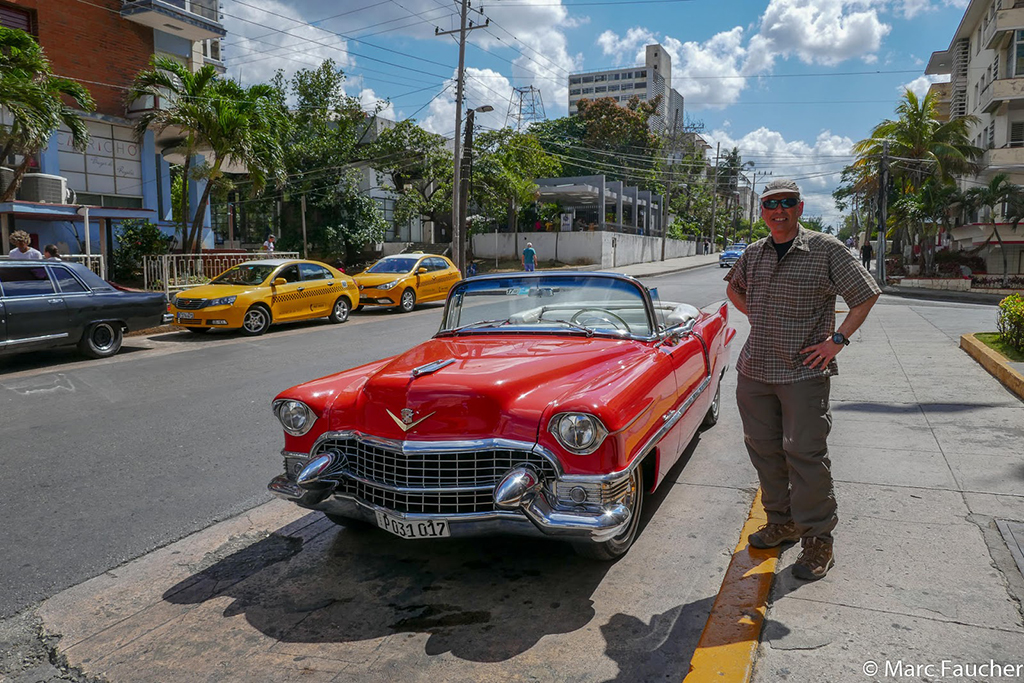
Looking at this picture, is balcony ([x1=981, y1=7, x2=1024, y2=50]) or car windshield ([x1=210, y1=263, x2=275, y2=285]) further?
balcony ([x1=981, y1=7, x2=1024, y2=50])

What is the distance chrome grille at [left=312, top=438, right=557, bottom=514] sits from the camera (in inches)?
136

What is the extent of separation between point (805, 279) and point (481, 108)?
83.6 ft

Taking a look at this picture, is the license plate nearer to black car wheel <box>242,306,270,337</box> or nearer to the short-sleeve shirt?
the short-sleeve shirt

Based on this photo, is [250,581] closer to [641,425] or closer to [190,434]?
[641,425]

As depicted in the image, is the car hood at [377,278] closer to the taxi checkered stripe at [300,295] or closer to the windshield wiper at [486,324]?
the taxi checkered stripe at [300,295]

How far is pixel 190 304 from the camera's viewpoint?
1373cm

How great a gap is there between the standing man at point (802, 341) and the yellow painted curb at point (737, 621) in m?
0.21

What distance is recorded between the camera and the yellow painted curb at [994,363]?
Result: 7.66 metres

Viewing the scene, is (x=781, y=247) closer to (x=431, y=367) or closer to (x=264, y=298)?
(x=431, y=367)

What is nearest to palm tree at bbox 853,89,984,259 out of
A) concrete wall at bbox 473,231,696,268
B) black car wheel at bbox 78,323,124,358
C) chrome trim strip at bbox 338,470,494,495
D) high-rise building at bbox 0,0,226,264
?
concrete wall at bbox 473,231,696,268

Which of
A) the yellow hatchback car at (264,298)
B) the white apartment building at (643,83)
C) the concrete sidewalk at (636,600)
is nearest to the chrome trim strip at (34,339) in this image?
the yellow hatchback car at (264,298)

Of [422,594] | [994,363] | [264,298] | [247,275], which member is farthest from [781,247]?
[247,275]

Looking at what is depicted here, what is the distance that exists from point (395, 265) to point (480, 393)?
1627cm

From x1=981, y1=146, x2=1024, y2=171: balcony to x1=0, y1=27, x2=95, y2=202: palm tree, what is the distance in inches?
1318
